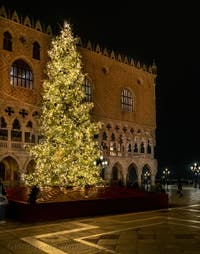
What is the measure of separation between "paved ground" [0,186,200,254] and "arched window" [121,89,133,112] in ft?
88.8

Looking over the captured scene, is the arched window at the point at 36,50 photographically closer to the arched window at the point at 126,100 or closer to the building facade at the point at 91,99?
the building facade at the point at 91,99

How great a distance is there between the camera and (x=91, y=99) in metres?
38.1

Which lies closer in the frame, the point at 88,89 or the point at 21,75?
the point at 21,75

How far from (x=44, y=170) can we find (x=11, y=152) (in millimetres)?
12758

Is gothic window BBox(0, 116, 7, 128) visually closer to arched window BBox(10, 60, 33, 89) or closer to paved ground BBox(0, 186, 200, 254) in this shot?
arched window BBox(10, 60, 33, 89)

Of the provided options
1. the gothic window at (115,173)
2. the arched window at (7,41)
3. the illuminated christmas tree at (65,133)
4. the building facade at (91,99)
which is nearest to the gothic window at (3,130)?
the building facade at (91,99)

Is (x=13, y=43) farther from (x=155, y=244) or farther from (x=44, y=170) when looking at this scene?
(x=155, y=244)

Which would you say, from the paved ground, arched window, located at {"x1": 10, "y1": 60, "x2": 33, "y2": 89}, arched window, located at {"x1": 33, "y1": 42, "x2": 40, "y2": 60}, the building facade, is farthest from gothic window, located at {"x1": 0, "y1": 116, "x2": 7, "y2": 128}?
the paved ground

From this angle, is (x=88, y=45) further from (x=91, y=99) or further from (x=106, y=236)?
(x=106, y=236)

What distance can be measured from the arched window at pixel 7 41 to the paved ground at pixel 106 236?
20.3 meters

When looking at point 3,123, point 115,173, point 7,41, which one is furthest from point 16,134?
point 115,173

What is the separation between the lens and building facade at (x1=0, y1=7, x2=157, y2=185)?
31281mm

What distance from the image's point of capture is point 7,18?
31391 millimetres

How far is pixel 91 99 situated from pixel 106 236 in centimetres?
2750
